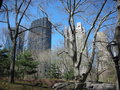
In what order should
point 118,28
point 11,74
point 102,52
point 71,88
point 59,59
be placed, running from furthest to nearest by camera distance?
point 59,59 < point 102,52 < point 71,88 < point 11,74 < point 118,28

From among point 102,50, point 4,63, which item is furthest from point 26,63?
point 102,50

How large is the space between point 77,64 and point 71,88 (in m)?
4.91

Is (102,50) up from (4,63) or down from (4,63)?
up

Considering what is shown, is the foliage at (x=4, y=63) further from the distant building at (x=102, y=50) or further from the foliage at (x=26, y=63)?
the distant building at (x=102, y=50)

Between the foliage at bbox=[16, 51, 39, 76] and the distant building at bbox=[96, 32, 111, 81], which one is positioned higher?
the distant building at bbox=[96, 32, 111, 81]

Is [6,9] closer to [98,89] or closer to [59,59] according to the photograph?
[98,89]

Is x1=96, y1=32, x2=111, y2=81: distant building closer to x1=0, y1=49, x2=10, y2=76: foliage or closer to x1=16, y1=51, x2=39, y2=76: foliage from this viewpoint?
x1=16, y1=51, x2=39, y2=76: foliage

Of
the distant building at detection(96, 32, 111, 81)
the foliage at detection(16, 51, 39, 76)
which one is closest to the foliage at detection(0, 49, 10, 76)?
the foliage at detection(16, 51, 39, 76)

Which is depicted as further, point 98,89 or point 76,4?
point 98,89

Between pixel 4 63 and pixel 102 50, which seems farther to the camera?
pixel 102 50

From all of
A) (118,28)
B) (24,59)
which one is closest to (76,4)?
(118,28)

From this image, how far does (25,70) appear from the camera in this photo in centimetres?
1930

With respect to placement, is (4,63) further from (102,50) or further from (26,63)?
(102,50)

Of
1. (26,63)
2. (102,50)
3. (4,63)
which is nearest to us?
(4,63)
